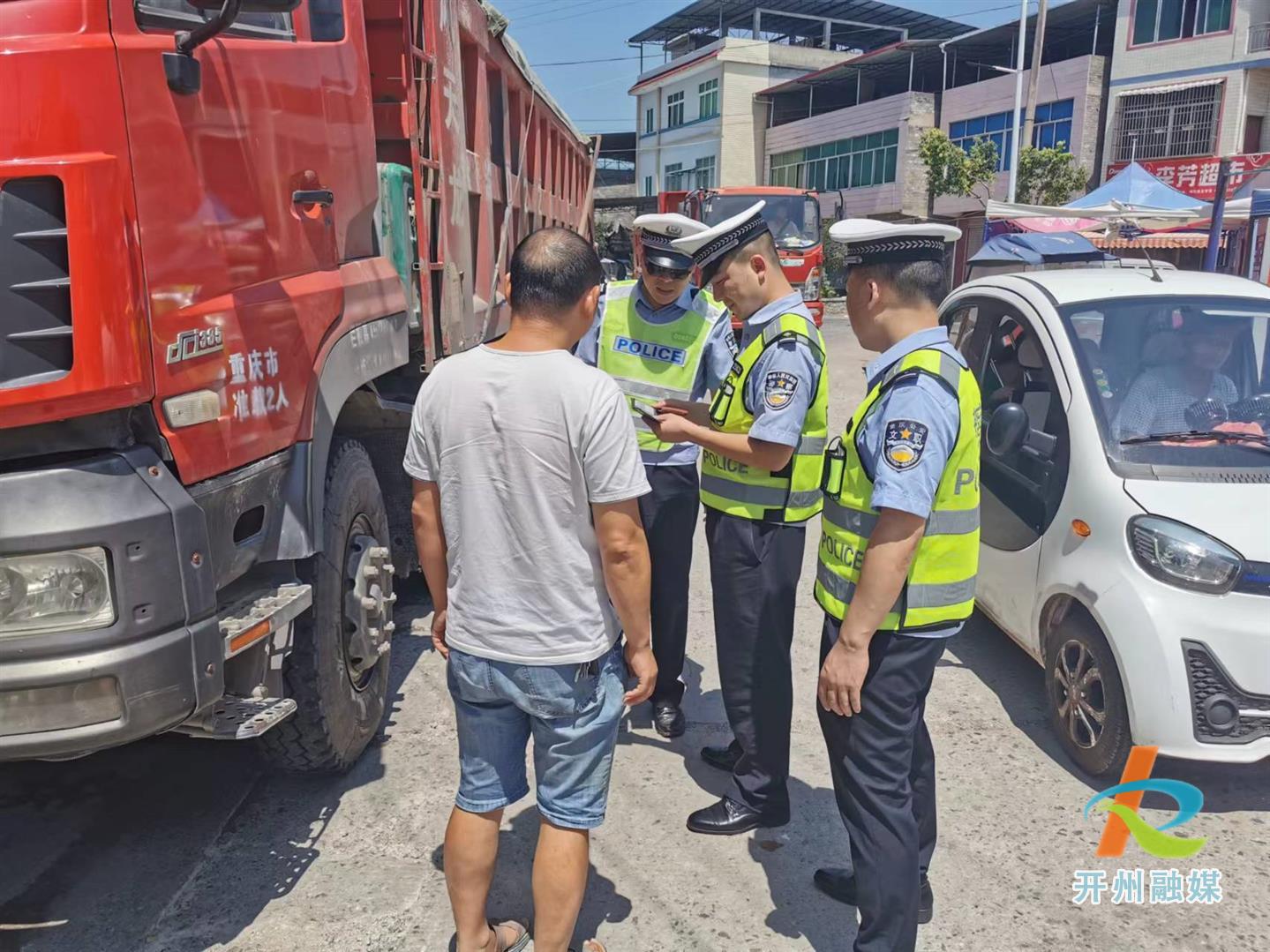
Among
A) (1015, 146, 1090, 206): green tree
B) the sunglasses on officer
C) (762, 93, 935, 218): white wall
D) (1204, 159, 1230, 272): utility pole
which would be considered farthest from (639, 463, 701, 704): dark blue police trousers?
(762, 93, 935, 218): white wall

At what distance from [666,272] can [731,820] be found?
1.85 metres

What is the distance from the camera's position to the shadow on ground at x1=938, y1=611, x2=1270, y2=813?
10.3ft

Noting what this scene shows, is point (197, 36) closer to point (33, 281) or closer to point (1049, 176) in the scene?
point (33, 281)

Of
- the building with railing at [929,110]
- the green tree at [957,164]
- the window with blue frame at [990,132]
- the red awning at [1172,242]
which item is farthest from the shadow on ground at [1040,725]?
the window with blue frame at [990,132]

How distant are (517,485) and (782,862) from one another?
4.98ft

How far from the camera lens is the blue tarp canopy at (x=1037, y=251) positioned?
7.37m

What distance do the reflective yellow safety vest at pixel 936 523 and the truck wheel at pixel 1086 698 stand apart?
4.07ft

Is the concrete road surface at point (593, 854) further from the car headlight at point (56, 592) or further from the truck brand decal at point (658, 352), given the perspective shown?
the truck brand decal at point (658, 352)

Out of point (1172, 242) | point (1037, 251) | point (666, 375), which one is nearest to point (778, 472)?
point (666, 375)

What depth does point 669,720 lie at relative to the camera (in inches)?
140

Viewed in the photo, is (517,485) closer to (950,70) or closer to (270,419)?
(270,419)

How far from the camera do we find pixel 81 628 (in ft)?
6.24

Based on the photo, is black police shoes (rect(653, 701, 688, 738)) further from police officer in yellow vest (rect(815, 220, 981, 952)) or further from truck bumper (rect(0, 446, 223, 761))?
truck bumper (rect(0, 446, 223, 761))

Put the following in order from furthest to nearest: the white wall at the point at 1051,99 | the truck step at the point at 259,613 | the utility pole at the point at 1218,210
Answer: the white wall at the point at 1051,99 < the utility pole at the point at 1218,210 < the truck step at the point at 259,613
